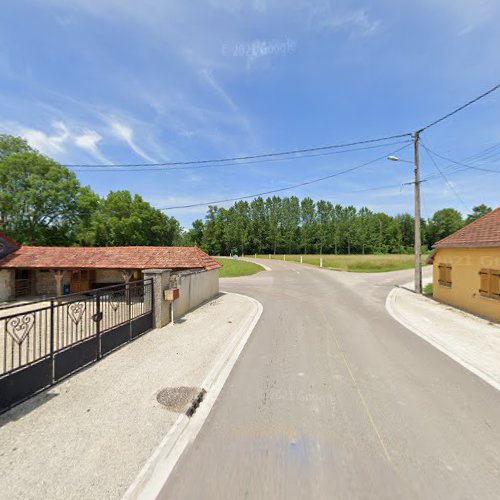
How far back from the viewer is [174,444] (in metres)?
3.53

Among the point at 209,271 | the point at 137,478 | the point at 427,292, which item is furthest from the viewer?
the point at 427,292

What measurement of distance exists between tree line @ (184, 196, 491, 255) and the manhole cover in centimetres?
6933

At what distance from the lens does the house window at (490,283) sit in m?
10.4

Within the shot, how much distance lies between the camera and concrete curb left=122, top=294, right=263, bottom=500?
9.34 feet

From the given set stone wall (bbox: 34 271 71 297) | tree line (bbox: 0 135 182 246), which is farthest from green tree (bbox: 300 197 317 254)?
stone wall (bbox: 34 271 71 297)

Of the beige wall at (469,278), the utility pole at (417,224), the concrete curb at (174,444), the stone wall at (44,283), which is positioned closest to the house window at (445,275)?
the beige wall at (469,278)

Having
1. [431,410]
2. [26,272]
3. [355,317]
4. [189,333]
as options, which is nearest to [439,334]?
[355,317]

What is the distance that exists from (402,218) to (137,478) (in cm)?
10446

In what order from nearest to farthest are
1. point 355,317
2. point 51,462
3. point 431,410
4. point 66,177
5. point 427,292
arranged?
1. point 51,462
2. point 431,410
3. point 355,317
4. point 427,292
5. point 66,177

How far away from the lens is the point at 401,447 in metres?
3.47

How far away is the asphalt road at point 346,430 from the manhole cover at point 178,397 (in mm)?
505

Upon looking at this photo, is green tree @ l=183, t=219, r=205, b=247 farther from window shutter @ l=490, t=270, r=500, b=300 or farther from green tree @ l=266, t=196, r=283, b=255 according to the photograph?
window shutter @ l=490, t=270, r=500, b=300

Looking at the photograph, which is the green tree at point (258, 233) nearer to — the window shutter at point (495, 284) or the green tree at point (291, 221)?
the green tree at point (291, 221)

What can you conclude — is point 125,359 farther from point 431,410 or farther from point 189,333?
point 431,410
